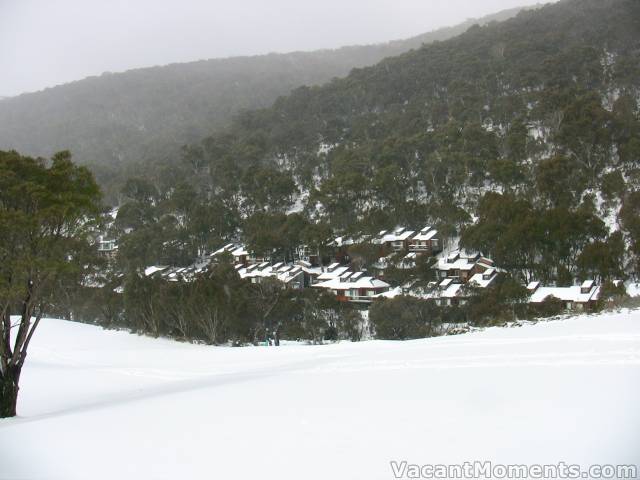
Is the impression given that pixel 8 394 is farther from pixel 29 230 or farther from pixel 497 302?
pixel 497 302

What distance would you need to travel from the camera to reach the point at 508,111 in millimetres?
47062

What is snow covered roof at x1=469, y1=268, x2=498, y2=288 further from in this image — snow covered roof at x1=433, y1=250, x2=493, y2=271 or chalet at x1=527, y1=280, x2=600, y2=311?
chalet at x1=527, y1=280, x2=600, y2=311

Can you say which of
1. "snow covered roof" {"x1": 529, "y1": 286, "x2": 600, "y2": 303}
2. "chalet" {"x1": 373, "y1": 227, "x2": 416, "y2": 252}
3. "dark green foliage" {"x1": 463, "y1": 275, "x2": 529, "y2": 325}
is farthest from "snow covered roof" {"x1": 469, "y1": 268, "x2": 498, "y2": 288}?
"chalet" {"x1": 373, "y1": 227, "x2": 416, "y2": 252}

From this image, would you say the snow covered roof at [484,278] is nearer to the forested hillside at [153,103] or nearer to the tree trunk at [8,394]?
the tree trunk at [8,394]

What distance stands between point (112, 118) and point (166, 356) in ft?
380

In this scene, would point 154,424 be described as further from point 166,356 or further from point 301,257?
point 301,257

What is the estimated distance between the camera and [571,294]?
24.0 m

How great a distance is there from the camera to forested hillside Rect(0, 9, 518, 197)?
101188 mm

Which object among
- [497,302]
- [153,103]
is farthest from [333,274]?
[153,103]

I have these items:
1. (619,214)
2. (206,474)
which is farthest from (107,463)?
(619,214)

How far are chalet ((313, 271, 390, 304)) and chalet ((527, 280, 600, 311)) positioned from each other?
9.01 m

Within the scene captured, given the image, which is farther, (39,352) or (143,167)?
(143,167)

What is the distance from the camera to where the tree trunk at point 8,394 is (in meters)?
8.62

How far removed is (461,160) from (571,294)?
1823 centimetres
